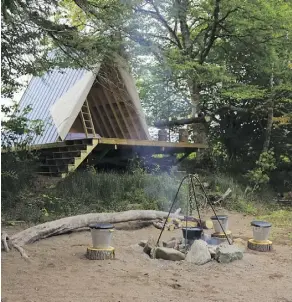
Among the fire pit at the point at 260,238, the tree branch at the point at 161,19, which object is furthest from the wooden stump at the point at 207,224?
the tree branch at the point at 161,19

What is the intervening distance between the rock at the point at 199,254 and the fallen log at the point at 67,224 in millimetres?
1748

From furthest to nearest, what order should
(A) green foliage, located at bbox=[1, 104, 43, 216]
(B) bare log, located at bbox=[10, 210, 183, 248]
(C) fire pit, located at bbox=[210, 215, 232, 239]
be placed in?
(A) green foliage, located at bbox=[1, 104, 43, 216], (C) fire pit, located at bbox=[210, 215, 232, 239], (B) bare log, located at bbox=[10, 210, 183, 248]

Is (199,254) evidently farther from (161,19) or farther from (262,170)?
(161,19)

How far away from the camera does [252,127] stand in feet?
41.9

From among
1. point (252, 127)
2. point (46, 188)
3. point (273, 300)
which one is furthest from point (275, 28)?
point (273, 300)

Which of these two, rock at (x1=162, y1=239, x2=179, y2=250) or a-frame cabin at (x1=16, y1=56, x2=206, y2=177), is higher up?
a-frame cabin at (x1=16, y1=56, x2=206, y2=177)

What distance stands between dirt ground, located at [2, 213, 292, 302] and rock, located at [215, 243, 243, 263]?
7cm

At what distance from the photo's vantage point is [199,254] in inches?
170

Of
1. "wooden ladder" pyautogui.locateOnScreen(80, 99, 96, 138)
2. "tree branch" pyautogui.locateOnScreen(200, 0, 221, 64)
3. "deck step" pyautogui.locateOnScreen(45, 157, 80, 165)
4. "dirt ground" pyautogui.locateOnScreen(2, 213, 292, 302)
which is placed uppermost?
"tree branch" pyautogui.locateOnScreen(200, 0, 221, 64)

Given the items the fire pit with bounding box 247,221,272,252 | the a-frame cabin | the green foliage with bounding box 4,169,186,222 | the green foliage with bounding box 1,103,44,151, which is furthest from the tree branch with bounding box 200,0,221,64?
the fire pit with bounding box 247,221,272,252

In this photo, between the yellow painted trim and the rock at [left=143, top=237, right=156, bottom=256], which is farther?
the yellow painted trim

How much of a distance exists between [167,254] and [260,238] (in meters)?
1.49

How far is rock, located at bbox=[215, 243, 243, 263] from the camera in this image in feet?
14.2

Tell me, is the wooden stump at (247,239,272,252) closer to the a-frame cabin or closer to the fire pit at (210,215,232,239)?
the fire pit at (210,215,232,239)
